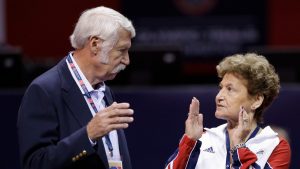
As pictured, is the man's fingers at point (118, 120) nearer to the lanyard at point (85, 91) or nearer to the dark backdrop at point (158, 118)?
the lanyard at point (85, 91)

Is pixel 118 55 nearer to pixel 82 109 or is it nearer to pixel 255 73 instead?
pixel 82 109

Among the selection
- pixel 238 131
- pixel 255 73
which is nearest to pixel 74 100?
pixel 238 131

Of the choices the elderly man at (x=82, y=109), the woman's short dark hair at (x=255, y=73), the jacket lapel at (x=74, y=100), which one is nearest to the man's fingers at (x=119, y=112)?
the elderly man at (x=82, y=109)

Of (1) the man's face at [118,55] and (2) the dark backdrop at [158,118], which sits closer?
(1) the man's face at [118,55]

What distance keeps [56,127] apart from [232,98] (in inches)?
36.0

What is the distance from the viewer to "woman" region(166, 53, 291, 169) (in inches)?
130

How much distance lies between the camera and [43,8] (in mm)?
8445

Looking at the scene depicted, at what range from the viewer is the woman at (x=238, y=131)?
130 inches

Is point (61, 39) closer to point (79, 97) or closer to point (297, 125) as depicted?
point (297, 125)

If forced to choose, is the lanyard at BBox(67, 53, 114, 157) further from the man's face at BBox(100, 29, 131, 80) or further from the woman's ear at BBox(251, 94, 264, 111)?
the woman's ear at BBox(251, 94, 264, 111)

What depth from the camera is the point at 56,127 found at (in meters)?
2.89

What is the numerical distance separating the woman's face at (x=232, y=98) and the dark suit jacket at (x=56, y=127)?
2.22 feet

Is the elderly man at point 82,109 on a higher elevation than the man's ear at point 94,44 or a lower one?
lower

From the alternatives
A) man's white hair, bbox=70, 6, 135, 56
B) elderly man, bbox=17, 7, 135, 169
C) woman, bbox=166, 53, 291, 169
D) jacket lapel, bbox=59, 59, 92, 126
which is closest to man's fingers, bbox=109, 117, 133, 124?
elderly man, bbox=17, 7, 135, 169
